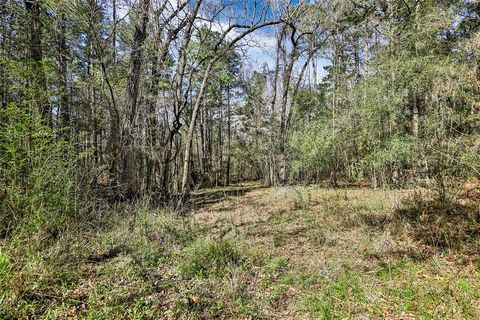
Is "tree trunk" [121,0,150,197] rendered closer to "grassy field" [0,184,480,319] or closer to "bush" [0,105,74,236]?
"grassy field" [0,184,480,319]

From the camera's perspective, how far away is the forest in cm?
246

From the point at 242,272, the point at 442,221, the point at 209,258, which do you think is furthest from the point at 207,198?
the point at 442,221

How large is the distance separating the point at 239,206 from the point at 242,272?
4184 mm

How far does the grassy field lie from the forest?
2 cm

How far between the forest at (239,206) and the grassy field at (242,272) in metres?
0.02

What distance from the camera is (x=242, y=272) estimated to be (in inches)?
121

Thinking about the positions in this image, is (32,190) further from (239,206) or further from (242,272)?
(239,206)

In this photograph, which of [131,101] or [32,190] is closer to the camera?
[32,190]

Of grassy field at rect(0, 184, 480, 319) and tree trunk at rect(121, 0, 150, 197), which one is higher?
tree trunk at rect(121, 0, 150, 197)

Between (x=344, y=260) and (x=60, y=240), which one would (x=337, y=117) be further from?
(x=60, y=240)

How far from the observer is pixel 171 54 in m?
6.95

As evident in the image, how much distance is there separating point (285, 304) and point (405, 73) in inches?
299

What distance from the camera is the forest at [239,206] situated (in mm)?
2465

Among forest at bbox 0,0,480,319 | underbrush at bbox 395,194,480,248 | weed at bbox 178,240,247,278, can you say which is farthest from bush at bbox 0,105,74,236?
underbrush at bbox 395,194,480,248
